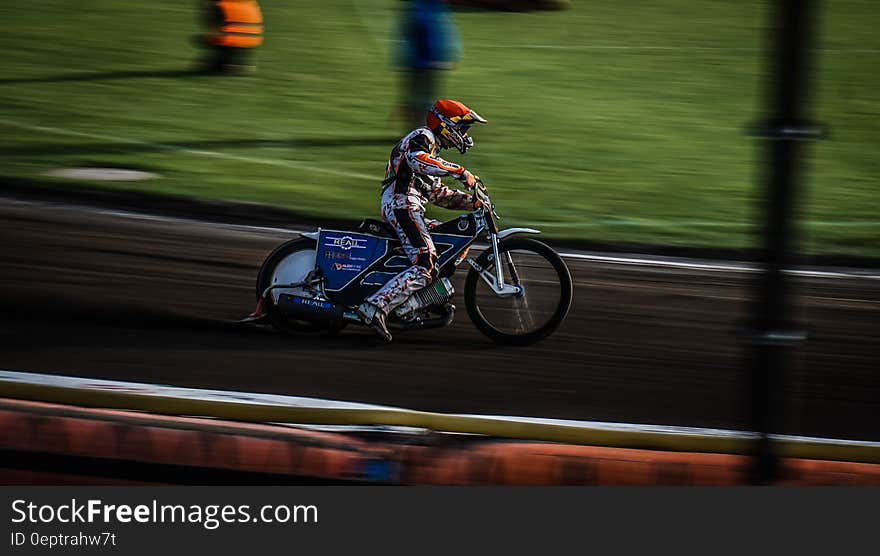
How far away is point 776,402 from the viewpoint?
4227 millimetres

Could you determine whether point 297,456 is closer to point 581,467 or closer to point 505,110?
point 581,467

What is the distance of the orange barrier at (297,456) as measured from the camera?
4.92 metres

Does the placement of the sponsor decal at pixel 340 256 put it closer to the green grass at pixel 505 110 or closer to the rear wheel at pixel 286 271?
the rear wheel at pixel 286 271

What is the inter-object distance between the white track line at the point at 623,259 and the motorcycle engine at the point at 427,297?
265 centimetres

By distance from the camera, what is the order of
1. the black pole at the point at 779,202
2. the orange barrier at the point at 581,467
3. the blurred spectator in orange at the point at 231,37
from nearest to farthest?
the black pole at the point at 779,202, the orange barrier at the point at 581,467, the blurred spectator in orange at the point at 231,37

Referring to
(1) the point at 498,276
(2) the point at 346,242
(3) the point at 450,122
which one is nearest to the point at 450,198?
(3) the point at 450,122

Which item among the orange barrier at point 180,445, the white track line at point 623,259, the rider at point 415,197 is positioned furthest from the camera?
the white track line at point 623,259

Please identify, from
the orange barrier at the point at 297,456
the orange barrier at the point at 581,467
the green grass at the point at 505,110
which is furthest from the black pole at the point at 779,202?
the green grass at the point at 505,110

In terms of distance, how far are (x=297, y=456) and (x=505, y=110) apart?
13242mm

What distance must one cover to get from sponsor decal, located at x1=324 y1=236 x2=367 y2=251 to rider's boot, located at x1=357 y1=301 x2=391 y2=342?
439mm

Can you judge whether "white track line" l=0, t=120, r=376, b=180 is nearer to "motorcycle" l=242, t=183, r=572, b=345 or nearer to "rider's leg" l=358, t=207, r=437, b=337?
"motorcycle" l=242, t=183, r=572, b=345

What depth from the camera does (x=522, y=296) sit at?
866 centimetres

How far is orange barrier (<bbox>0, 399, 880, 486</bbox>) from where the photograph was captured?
194 inches

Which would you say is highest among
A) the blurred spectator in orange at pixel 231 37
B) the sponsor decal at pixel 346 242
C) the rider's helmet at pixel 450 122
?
the blurred spectator in orange at pixel 231 37
